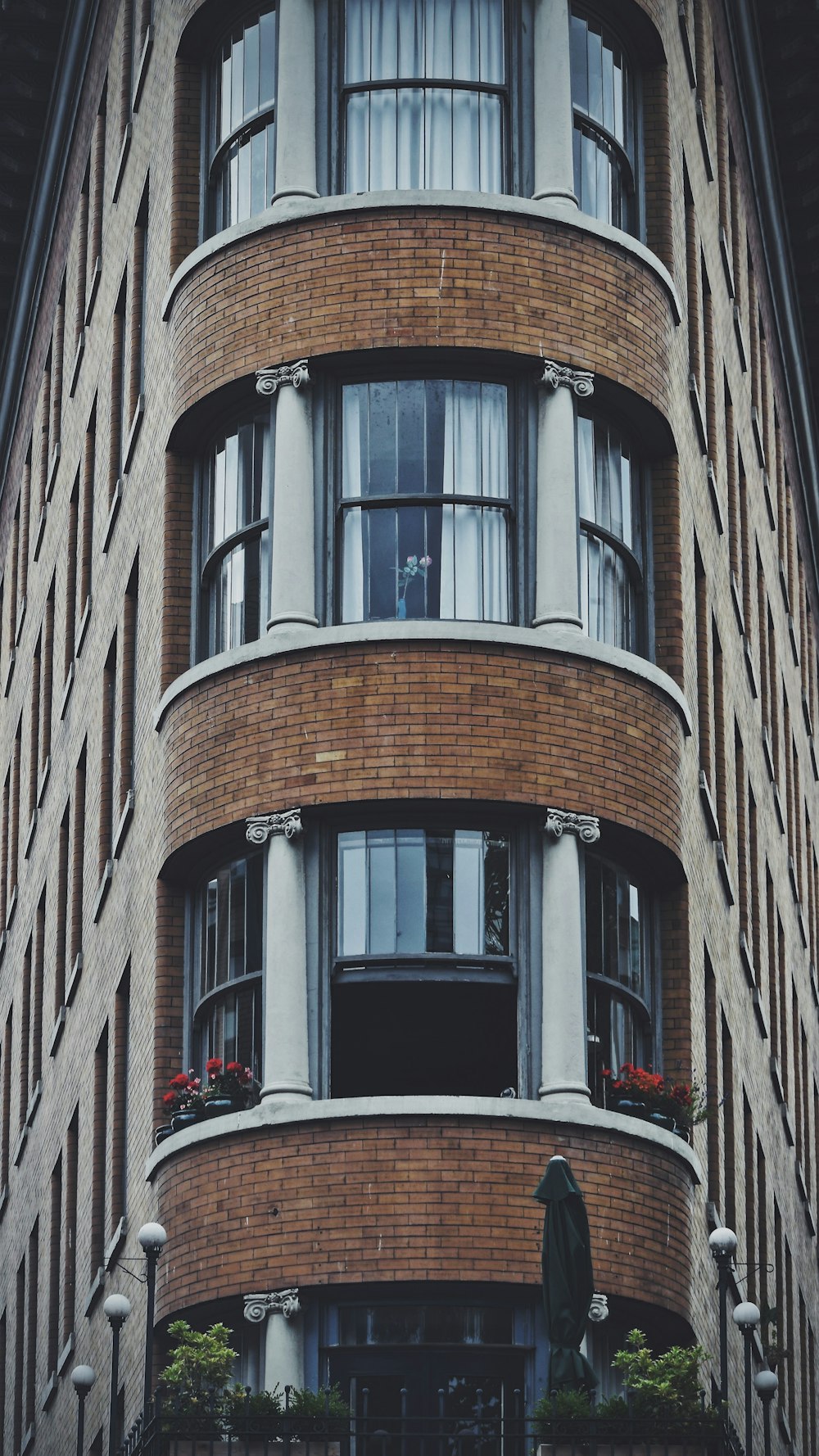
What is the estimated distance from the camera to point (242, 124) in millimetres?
32281

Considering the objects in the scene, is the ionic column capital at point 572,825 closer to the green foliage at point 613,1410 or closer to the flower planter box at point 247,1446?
the green foliage at point 613,1410

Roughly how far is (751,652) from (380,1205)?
17.8 m

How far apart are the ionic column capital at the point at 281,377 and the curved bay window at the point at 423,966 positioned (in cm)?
431

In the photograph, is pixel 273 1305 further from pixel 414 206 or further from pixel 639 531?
pixel 414 206

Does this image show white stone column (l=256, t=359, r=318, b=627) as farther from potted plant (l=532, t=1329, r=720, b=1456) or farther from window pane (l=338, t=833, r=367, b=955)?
potted plant (l=532, t=1329, r=720, b=1456)

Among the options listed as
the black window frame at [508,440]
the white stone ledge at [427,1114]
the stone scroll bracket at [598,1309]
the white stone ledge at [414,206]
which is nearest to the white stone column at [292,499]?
the black window frame at [508,440]

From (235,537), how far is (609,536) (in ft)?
11.5

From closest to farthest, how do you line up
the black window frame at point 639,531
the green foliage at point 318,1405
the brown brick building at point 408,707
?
the green foliage at point 318,1405 → the brown brick building at point 408,707 → the black window frame at point 639,531

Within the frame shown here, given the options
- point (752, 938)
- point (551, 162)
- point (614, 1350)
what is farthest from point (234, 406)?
point (752, 938)

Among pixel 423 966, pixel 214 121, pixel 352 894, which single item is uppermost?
pixel 214 121

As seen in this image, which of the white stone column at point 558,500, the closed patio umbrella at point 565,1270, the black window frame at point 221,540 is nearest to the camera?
the closed patio umbrella at point 565,1270

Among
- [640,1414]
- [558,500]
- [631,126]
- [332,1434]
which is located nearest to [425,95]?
[631,126]

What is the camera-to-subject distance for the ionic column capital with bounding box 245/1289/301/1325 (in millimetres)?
27109

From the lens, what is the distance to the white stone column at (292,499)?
96.8 ft
